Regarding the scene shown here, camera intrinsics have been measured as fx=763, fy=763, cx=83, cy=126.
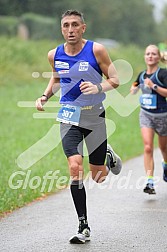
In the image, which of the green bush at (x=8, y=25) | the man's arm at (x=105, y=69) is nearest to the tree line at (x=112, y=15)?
the green bush at (x=8, y=25)

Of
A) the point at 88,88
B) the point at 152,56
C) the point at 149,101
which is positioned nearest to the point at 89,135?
the point at 88,88

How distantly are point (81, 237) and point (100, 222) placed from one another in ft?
3.82

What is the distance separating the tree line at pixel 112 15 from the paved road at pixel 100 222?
45.2 m

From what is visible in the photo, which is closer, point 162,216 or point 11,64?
point 162,216

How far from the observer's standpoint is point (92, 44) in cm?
772

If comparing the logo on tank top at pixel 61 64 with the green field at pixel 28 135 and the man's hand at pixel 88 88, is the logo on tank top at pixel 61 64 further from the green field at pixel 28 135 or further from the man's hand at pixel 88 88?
the green field at pixel 28 135

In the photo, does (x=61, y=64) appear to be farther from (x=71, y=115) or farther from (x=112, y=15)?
(x=112, y=15)

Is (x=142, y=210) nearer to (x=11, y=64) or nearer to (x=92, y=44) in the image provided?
(x=92, y=44)

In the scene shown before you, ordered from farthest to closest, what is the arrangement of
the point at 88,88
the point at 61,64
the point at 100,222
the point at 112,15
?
the point at 112,15 < the point at 100,222 < the point at 61,64 < the point at 88,88

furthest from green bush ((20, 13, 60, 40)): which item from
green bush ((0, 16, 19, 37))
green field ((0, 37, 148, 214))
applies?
green field ((0, 37, 148, 214))

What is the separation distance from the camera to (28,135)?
699 inches

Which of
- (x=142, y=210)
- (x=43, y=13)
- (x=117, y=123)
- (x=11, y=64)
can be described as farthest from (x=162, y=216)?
(x=43, y=13)

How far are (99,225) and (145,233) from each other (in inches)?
25.3

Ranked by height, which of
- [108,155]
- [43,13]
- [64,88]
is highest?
[43,13]
